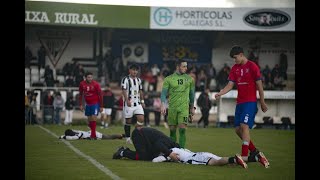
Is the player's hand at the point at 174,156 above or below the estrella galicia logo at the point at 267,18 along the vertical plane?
below

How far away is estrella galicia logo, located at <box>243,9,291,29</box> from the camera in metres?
39.7

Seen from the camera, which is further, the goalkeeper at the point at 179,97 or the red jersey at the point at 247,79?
the goalkeeper at the point at 179,97

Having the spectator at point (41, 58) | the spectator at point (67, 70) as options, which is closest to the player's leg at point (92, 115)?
the spectator at point (67, 70)

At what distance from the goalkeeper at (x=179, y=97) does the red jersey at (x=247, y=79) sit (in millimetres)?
2753

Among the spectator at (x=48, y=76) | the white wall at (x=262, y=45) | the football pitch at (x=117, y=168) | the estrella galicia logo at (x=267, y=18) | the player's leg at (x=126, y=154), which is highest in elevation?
the estrella galicia logo at (x=267, y=18)

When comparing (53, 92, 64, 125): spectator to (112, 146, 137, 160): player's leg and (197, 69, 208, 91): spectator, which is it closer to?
(197, 69, 208, 91): spectator

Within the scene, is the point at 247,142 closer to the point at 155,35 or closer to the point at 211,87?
the point at 211,87

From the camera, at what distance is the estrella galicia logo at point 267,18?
3966cm

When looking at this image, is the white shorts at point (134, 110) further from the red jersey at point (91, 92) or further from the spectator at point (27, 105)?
the spectator at point (27, 105)

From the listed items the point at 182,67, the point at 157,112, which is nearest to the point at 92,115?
the point at 182,67

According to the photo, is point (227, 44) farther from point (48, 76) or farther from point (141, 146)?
point (141, 146)

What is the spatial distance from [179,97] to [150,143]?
10.2 feet
